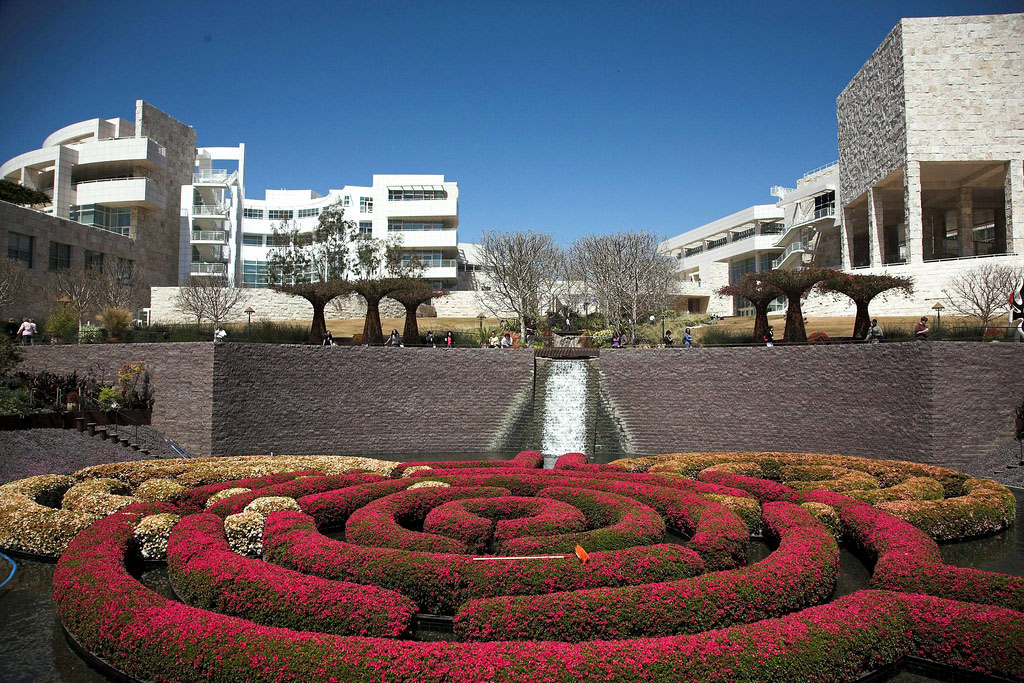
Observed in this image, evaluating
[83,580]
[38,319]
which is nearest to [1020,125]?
[83,580]

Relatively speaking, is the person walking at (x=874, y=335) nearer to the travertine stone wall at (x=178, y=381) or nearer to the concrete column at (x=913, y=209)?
the concrete column at (x=913, y=209)

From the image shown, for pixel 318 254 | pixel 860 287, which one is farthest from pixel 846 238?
pixel 318 254

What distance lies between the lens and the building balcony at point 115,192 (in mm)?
53875

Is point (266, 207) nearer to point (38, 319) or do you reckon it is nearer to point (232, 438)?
point (38, 319)

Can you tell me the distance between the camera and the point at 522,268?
168 feet

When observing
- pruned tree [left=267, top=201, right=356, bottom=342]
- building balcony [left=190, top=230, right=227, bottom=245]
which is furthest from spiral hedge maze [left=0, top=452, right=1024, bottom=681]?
building balcony [left=190, top=230, right=227, bottom=245]

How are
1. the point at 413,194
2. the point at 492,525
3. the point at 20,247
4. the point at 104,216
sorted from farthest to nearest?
the point at 413,194 < the point at 104,216 < the point at 20,247 < the point at 492,525

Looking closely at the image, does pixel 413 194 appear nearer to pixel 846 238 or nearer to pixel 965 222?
pixel 846 238

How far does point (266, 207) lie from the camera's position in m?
68.0

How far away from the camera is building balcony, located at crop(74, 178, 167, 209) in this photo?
53.9 m

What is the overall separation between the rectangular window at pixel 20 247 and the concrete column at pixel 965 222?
208 feet

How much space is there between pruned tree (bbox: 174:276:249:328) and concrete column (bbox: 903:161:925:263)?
4785 centimetres

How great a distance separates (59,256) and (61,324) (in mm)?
15015

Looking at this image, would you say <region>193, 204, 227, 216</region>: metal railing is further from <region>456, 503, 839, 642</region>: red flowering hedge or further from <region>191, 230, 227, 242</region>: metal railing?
<region>456, 503, 839, 642</region>: red flowering hedge
